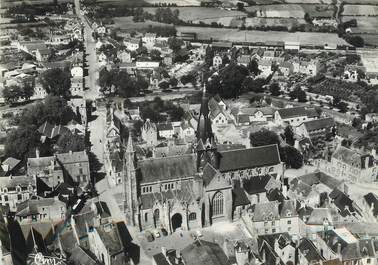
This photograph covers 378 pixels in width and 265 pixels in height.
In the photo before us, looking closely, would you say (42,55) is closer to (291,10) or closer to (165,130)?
(165,130)

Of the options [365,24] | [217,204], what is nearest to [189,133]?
[217,204]

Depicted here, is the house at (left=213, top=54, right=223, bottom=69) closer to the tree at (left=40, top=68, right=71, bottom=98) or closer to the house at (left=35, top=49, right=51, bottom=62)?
the tree at (left=40, top=68, right=71, bottom=98)

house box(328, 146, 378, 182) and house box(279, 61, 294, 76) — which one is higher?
house box(279, 61, 294, 76)

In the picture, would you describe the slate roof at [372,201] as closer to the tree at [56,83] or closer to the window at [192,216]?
the window at [192,216]

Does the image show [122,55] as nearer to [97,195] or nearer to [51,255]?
[97,195]

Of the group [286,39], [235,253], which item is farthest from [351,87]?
[235,253]

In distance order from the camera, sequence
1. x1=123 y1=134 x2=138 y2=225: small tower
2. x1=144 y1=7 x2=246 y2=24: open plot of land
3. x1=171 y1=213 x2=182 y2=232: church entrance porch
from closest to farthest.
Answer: x1=123 y1=134 x2=138 y2=225: small tower, x1=171 y1=213 x2=182 y2=232: church entrance porch, x1=144 y1=7 x2=246 y2=24: open plot of land

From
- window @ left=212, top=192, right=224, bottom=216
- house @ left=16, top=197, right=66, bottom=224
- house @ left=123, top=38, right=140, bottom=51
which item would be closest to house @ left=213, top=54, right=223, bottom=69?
house @ left=123, top=38, right=140, bottom=51
